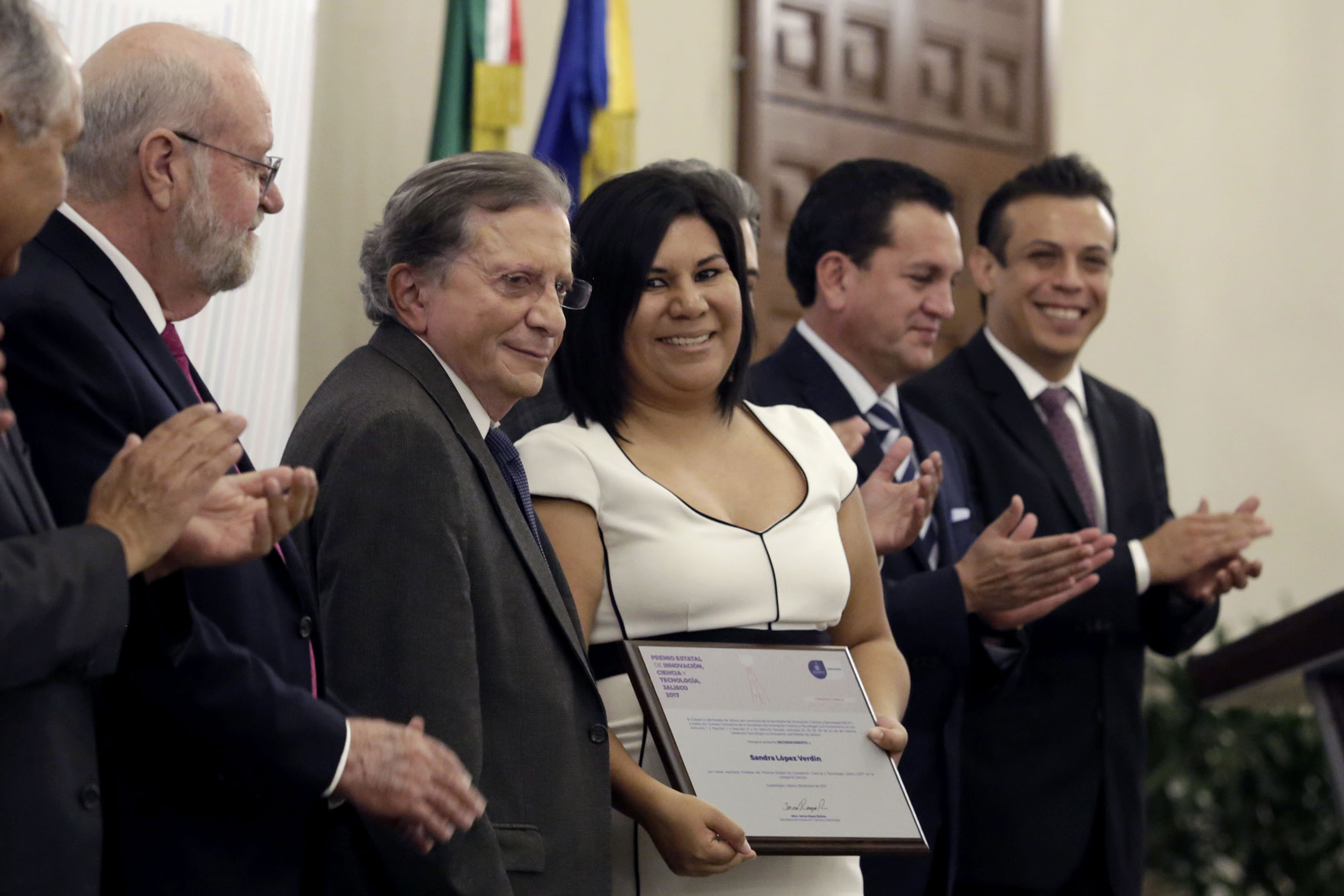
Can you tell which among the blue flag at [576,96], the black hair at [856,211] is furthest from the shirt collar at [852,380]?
the blue flag at [576,96]

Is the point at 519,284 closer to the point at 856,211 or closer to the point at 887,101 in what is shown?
the point at 856,211

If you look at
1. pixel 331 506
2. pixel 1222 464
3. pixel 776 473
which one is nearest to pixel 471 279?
Answer: pixel 331 506

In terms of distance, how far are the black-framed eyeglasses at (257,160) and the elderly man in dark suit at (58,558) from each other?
0.43 m

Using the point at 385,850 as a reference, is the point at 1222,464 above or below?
above

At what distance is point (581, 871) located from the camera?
7.43ft

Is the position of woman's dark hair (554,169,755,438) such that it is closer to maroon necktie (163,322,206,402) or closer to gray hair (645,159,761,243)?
gray hair (645,159,761,243)

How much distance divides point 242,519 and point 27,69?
0.53 meters

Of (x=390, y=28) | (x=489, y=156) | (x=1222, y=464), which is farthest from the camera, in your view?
(x=1222, y=464)

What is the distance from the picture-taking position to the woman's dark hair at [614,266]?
108 inches

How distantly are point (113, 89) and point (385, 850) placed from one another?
1.08 meters

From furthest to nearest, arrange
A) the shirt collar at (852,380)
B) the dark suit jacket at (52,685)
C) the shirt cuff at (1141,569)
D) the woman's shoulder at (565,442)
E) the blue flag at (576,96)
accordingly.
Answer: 1. the blue flag at (576,96)
2. the shirt cuff at (1141,569)
3. the shirt collar at (852,380)
4. the woman's shoulder at (565,442)
5. the dark suit jacket at (52,685)

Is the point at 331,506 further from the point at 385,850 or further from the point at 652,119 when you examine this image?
the point at 652,119

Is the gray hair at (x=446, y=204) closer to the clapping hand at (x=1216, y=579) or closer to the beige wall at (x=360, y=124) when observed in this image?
the clapping hand at (x=1216, y=579)

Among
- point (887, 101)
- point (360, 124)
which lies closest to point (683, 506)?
point (360, 124)
